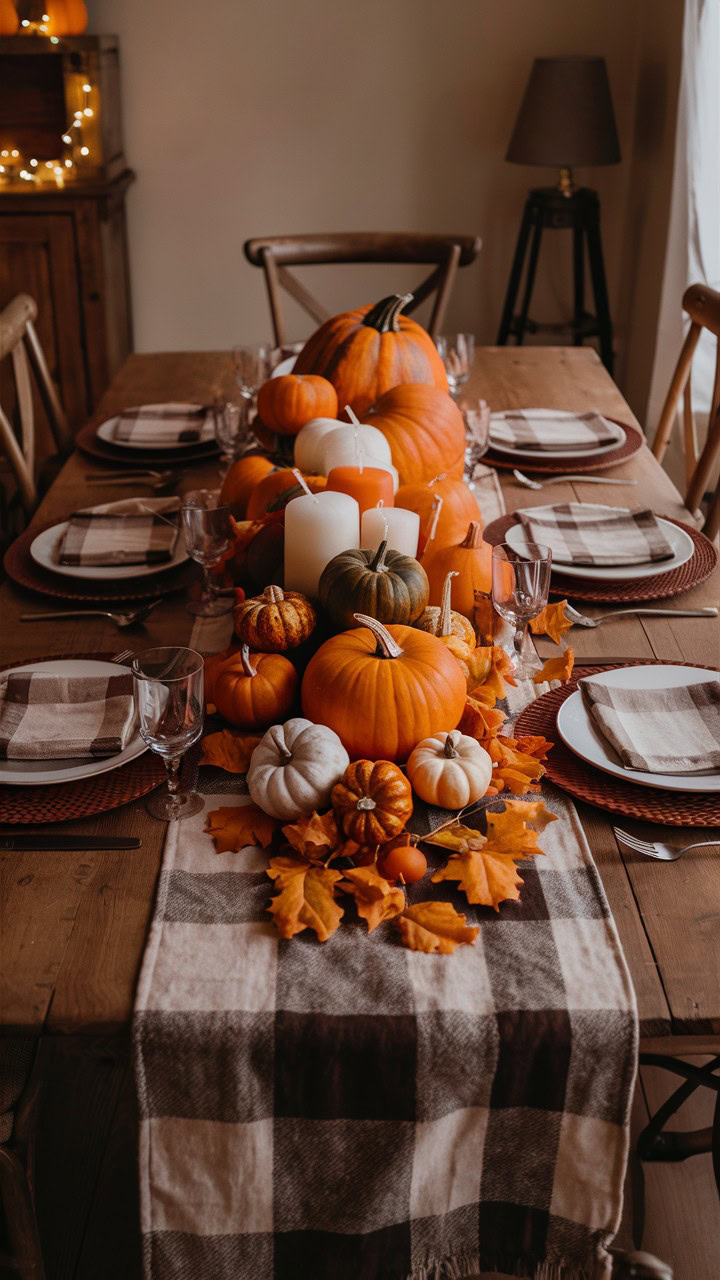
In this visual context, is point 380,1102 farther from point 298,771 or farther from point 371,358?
point 371,358

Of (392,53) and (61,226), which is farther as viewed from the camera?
(392,53)

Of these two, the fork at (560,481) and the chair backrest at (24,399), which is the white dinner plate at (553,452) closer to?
the fork at (560,481)

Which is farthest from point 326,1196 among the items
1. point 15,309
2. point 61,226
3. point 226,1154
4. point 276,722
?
point 61,226

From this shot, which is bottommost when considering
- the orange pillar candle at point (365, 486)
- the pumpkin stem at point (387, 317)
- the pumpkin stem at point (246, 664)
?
the pumpkin stem at point (246, 664)

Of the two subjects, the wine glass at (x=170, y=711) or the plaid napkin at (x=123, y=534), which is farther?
the plaid napkin at (x=123, y=534)


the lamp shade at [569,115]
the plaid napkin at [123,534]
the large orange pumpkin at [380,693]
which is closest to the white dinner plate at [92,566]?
the plaid napkin at [123,534]

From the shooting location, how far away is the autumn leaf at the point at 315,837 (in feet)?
2.95

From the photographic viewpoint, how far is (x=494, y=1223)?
0.83m

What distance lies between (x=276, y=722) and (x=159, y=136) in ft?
11.4

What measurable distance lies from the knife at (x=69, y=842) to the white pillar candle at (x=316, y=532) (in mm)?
341

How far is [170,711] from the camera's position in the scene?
0.96 meters

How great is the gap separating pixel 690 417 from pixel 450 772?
1.52 metres

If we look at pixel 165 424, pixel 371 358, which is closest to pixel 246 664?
pixel 371 358

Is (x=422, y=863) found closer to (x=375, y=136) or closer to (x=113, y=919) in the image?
(x=113, y=919)
